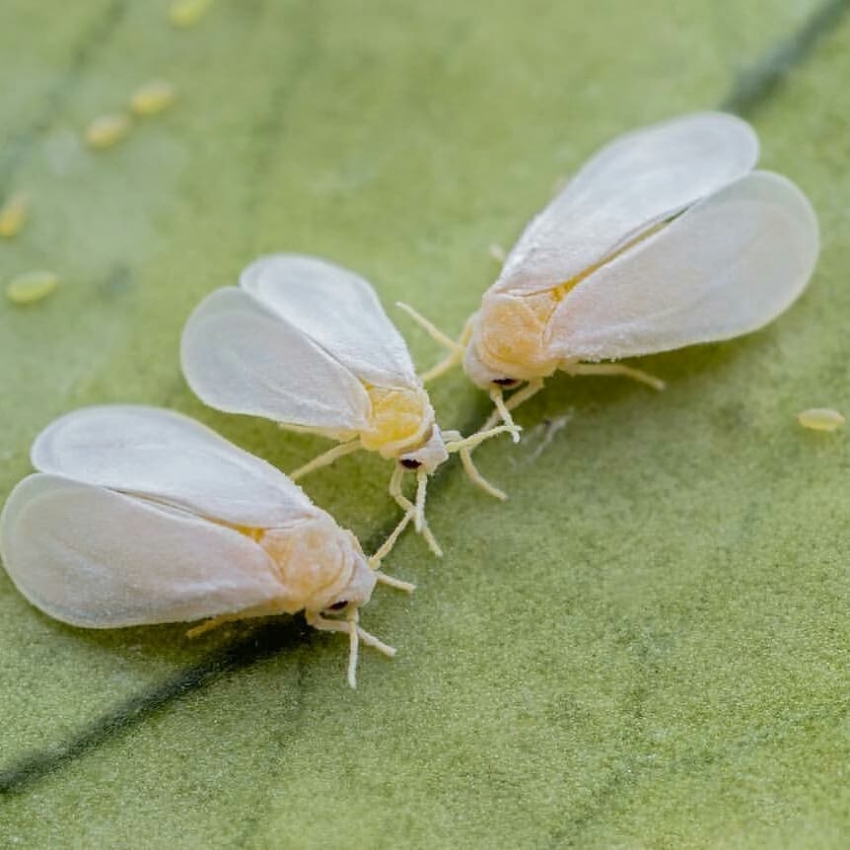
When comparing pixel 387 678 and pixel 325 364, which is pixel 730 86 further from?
pixel 387 678

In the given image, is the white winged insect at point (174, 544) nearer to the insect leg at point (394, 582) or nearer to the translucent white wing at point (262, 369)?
the insect leg at point (394, 582)

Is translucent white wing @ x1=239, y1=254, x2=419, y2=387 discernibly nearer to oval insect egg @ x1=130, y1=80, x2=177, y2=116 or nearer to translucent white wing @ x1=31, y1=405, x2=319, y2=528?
translucent white wing @ x1=31, y1=405, x2=319, y2=528

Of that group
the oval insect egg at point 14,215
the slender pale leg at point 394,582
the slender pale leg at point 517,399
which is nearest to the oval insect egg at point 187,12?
the oval insect egg at point 14,215

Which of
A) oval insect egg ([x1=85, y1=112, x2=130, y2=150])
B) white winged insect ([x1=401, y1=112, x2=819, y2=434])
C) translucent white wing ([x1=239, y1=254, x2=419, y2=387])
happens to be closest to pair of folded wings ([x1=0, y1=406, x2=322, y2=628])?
translucent white wing ([x1=239, y1=254, x2=419, y2=387])

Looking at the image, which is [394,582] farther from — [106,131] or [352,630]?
[106,131]

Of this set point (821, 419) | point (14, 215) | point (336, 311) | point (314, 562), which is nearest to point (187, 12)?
point (14, 215)
